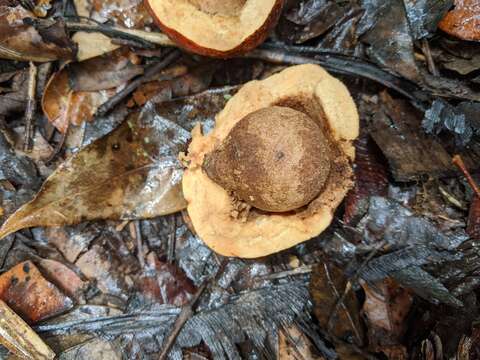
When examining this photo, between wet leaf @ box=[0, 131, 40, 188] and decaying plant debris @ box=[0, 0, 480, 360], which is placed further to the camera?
wet leaf @ box=[0, 131, 40, 188]

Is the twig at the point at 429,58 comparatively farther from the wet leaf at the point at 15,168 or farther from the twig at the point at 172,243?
the wet leaf at the point at 15,168

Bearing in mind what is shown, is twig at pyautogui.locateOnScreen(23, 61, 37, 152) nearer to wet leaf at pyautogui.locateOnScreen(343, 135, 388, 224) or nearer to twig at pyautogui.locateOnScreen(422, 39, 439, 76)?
wet leaf at pyautogui.locateOnScreen(343, 135, 388, 224)

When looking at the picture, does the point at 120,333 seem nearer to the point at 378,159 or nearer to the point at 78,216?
the point at 78,216

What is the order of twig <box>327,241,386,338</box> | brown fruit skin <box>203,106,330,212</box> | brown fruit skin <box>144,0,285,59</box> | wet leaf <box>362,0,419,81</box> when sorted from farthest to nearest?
wet leaf <box>362,0,419,81</box>, twig <box>327,241,386,338</box>, brown fruit skin <box>144,0,285,59</box>, brown fruit skin <box>203,106,330,212</box>

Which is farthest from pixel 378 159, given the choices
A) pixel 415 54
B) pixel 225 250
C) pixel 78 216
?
pixel 78 216

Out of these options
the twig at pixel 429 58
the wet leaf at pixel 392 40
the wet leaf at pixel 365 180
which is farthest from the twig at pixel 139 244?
the twig at pixel 429 58

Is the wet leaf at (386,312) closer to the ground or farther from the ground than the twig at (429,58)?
closer to the ground

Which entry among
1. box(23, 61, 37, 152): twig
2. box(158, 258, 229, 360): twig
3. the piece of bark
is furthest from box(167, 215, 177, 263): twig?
the piece of bark
